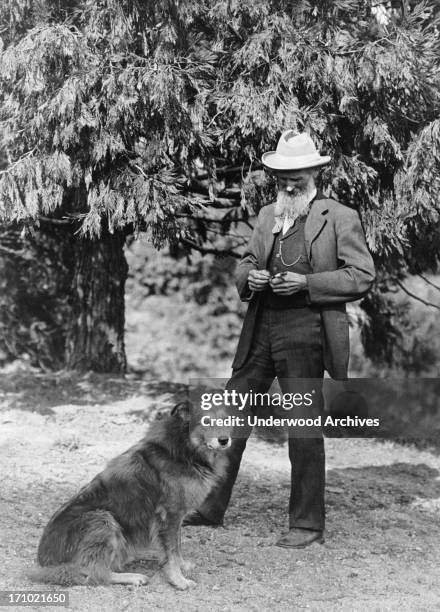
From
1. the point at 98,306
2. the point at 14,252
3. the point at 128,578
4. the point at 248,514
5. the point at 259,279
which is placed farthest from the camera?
the point at 14,252

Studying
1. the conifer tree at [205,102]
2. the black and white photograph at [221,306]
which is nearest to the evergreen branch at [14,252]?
the black and white photograph at [221,306]

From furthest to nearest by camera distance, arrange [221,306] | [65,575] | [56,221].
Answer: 1. [221,306]
2. [56,221]
3. [65,575]

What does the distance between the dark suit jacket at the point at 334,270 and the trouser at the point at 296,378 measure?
0.36 ft

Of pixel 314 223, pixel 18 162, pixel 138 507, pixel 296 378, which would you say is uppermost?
pixel 18 162

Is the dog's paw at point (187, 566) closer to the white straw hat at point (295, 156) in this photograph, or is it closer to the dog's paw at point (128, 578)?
the dog's paw at point (128, 578)

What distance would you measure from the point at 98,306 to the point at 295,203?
471cm

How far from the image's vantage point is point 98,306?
30.9ft

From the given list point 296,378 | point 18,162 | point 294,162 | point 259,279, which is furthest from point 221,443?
point 18,162

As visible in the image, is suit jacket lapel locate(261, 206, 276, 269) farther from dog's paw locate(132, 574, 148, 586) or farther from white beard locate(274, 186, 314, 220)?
dog's paw locate(132, 574, 148, 586)

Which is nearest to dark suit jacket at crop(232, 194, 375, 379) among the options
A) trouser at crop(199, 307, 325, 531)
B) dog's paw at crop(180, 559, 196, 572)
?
trouser at crop(199, 307, 325, 531)

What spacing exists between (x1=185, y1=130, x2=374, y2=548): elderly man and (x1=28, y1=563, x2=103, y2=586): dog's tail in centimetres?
148

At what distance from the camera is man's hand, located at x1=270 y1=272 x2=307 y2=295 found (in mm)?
4859

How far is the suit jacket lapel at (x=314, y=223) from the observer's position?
507cm

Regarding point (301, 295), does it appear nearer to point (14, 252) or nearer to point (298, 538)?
point (298, 538)
